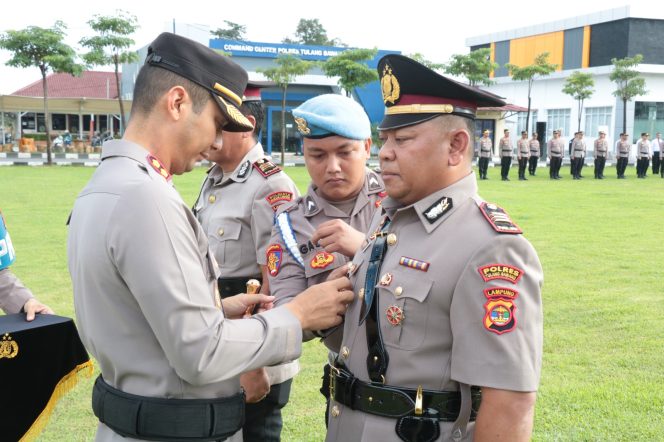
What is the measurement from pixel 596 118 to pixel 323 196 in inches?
1745

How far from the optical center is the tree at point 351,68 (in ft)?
113

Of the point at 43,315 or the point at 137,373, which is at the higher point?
the point at 137,373


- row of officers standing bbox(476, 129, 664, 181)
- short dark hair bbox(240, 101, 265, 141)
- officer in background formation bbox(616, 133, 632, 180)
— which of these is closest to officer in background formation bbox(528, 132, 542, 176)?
row of officers standing bbox(476, 129, 664, 181)

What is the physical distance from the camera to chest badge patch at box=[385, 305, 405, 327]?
1.91 metres

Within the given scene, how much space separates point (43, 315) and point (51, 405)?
18.1 inches

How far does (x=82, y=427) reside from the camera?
4031 millimetres

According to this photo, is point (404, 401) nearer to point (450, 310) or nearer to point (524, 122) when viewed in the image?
point (450, 310)

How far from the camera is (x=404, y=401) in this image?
6.21ft

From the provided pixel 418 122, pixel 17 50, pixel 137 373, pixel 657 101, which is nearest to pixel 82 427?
pixel 137 373

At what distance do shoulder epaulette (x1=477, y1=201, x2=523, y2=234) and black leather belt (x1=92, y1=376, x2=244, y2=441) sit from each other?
93cm

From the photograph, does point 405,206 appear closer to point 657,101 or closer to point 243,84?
point 243,84

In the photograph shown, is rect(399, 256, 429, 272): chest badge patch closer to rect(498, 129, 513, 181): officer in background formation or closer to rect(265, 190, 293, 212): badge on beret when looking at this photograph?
rect(265, 190, 293, 212): badge on beret

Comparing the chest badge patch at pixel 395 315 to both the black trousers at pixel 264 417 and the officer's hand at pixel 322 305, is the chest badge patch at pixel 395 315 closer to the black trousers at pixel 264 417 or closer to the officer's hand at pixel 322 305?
the officer's hand at pixel 322 305

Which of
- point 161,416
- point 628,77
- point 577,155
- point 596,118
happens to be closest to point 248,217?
point 161,416
